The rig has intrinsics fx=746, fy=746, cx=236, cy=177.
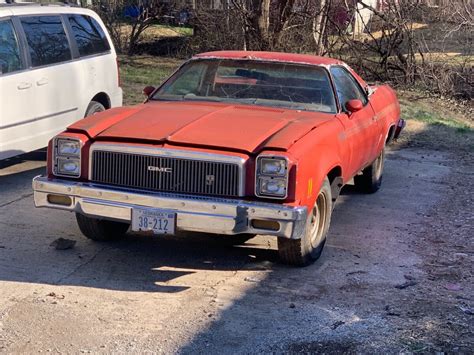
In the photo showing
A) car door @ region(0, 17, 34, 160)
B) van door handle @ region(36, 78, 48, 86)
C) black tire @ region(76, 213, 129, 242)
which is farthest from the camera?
van door handle @ region(36, 78, 48, 86)

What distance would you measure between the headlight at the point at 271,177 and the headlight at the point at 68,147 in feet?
4.70

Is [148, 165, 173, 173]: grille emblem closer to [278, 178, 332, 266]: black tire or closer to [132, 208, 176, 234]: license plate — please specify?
[132, 208, 176, 234]: license plate

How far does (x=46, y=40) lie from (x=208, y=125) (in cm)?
375

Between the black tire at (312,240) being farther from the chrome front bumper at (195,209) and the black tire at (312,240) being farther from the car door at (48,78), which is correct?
the car door at (48,78)

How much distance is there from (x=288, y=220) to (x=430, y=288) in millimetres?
1296

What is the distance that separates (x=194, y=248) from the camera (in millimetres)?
6430

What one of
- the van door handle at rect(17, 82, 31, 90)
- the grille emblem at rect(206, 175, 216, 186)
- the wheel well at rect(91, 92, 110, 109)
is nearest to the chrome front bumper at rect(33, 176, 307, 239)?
the grille emblem at rect(206, 175, 216, 186)

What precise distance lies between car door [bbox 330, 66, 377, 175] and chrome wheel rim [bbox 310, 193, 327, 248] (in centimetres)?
69

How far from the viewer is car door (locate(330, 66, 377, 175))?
6.73m

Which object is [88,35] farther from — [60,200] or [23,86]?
[60,200]

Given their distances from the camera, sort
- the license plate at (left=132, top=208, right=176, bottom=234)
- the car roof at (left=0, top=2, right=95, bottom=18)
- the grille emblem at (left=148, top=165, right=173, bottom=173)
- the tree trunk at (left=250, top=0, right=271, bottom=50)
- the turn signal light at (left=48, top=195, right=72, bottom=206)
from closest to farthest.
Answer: the license plate at (left=132, top=208, right=176, bottom=234), the grille emblem at (left=148, top=165, right=173, bottom=173), the turn signal light at (left=48, top=195, right=72, bottom=206), the car roof at (left=0, top=2, right=95, bottom=18), the tree trunk at (left=250, top=0, right=271, bottom=50)

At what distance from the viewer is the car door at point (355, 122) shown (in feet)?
22.1

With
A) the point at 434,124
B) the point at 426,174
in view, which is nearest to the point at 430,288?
the point at 426,174

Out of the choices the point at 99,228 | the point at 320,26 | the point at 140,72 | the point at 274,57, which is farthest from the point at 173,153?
the point at 140,72
